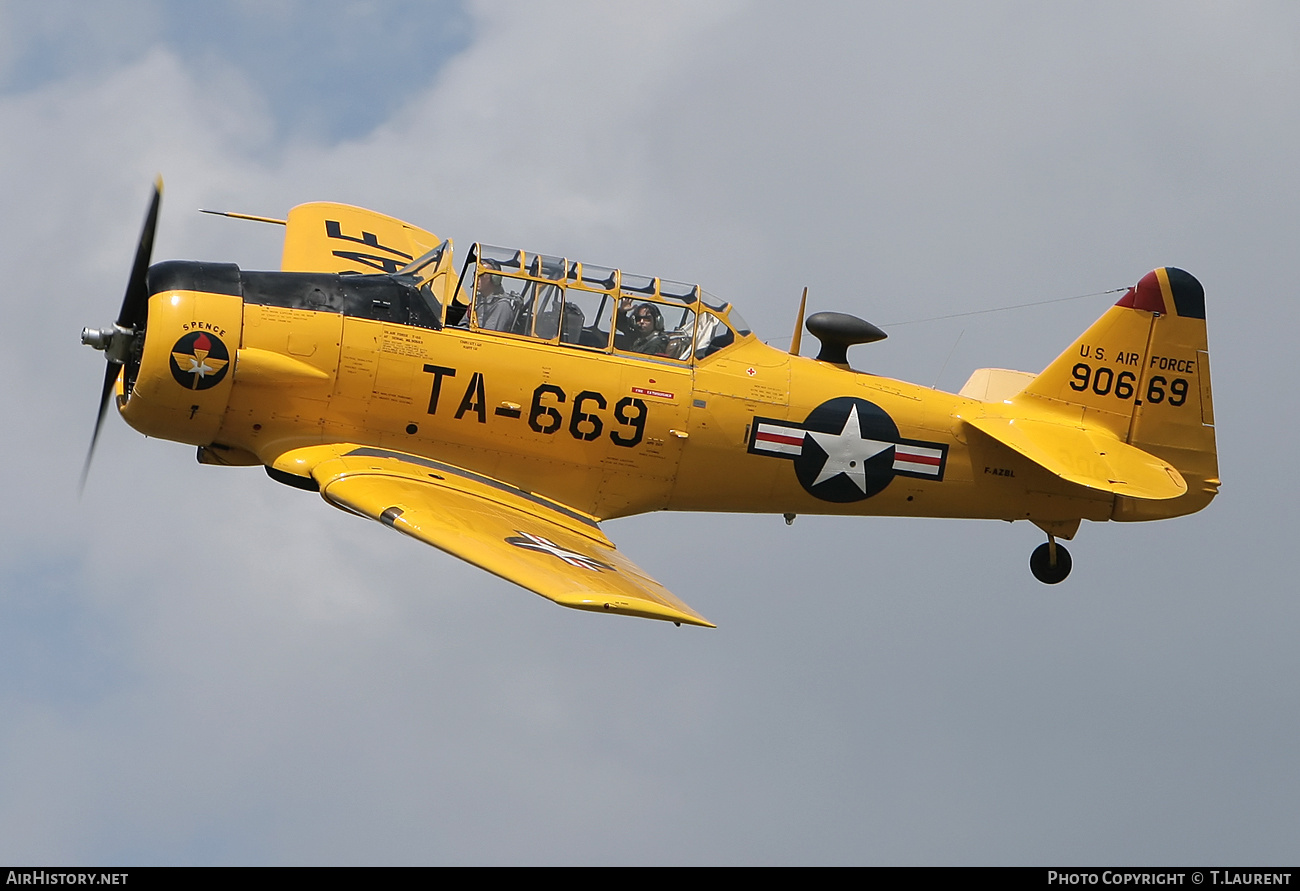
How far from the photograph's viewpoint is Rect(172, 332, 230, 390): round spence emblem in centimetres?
1487

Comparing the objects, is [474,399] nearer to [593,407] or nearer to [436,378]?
[436,378]

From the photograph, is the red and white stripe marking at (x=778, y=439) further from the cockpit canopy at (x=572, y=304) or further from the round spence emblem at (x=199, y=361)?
the round spence emblem at (x=199, y=361)

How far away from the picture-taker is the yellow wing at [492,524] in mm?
12969

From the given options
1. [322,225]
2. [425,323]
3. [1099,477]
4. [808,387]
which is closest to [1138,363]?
[1099,477]

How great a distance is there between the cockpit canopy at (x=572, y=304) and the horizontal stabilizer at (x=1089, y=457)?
2862 millimetres

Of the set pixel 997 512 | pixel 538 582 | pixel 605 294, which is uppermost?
pixel 605 294

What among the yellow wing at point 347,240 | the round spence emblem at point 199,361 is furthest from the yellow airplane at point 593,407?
the yellow wing at point 347,240

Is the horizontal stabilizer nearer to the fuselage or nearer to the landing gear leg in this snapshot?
the fuselage

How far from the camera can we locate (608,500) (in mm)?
16203

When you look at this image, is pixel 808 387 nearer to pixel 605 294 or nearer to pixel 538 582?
pixel 605 294

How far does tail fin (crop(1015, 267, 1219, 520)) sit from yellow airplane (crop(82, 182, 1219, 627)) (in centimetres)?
2

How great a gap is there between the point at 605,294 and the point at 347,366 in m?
2.37

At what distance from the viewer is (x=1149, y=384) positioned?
57.5 feet

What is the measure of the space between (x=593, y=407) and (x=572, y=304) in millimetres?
935
